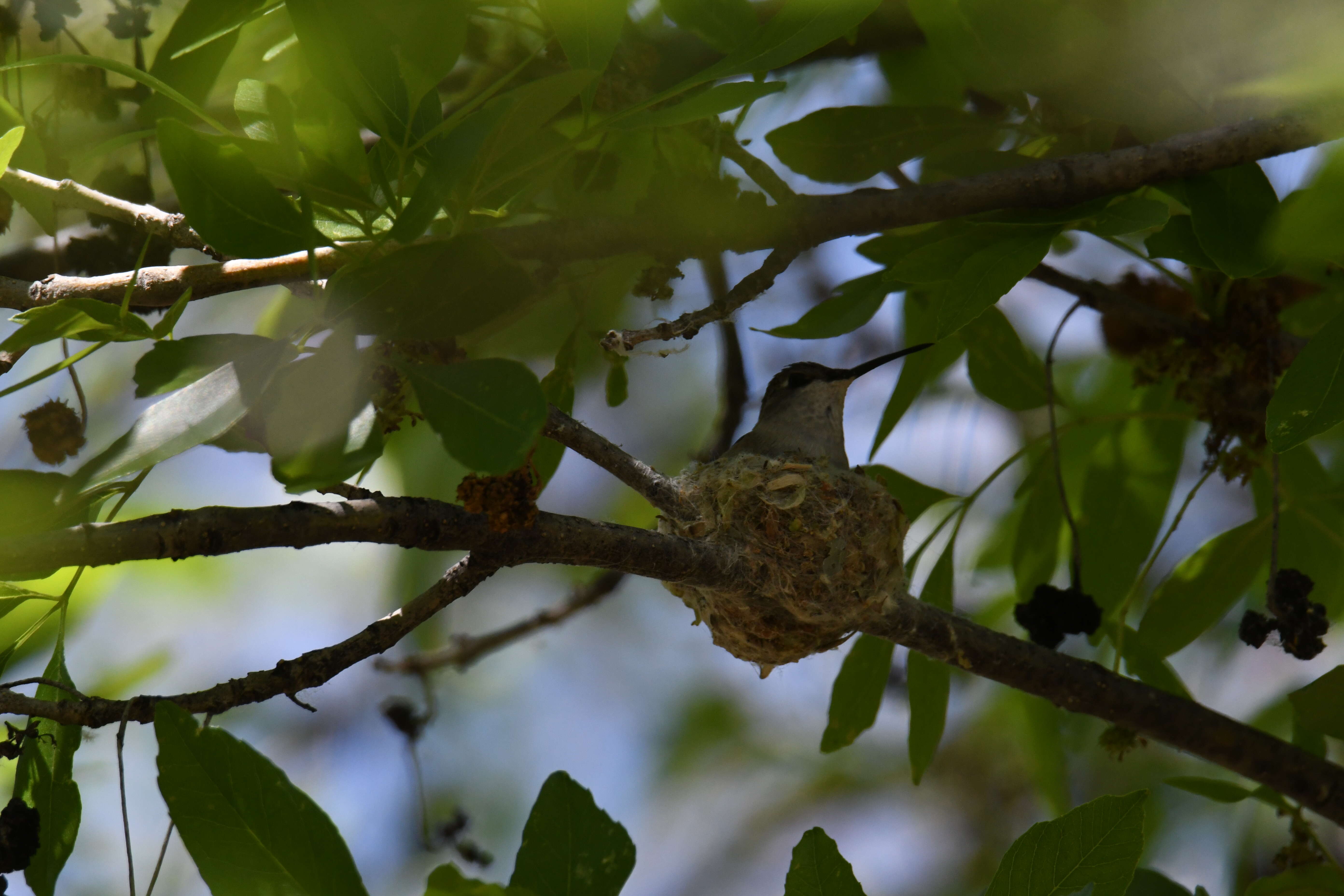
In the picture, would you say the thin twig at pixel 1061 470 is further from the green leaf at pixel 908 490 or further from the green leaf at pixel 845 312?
the green leaf at pixel 845 312

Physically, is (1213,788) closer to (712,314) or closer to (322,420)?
(712,314)

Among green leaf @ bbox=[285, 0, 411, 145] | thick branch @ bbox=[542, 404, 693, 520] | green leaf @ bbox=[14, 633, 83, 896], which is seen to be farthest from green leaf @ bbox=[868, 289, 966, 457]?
green leaf @ bbox=[14, 633, 83, 896]

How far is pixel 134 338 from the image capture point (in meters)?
1.39

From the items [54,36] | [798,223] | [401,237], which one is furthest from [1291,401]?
[54,36]

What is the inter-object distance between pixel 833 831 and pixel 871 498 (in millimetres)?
4030

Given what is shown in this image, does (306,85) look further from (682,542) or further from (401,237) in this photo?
(682,542)

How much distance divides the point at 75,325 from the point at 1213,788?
2362mm

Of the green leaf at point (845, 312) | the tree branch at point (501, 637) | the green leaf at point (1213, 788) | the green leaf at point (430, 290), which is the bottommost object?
the green leaf at point (1213, 788)

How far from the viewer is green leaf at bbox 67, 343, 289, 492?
1152 mm

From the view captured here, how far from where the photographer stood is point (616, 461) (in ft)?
6.17

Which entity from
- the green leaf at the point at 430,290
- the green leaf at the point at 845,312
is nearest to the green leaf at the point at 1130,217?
the green leaf at the point at 845,312

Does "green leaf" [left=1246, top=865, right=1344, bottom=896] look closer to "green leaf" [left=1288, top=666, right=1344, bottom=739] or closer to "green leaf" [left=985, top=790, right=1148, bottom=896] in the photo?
"green leaf" [left=1288, top=666, right=1344, bottom=739]

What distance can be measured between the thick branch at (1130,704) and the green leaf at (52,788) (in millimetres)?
1580

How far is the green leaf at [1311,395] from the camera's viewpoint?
1.60 m
